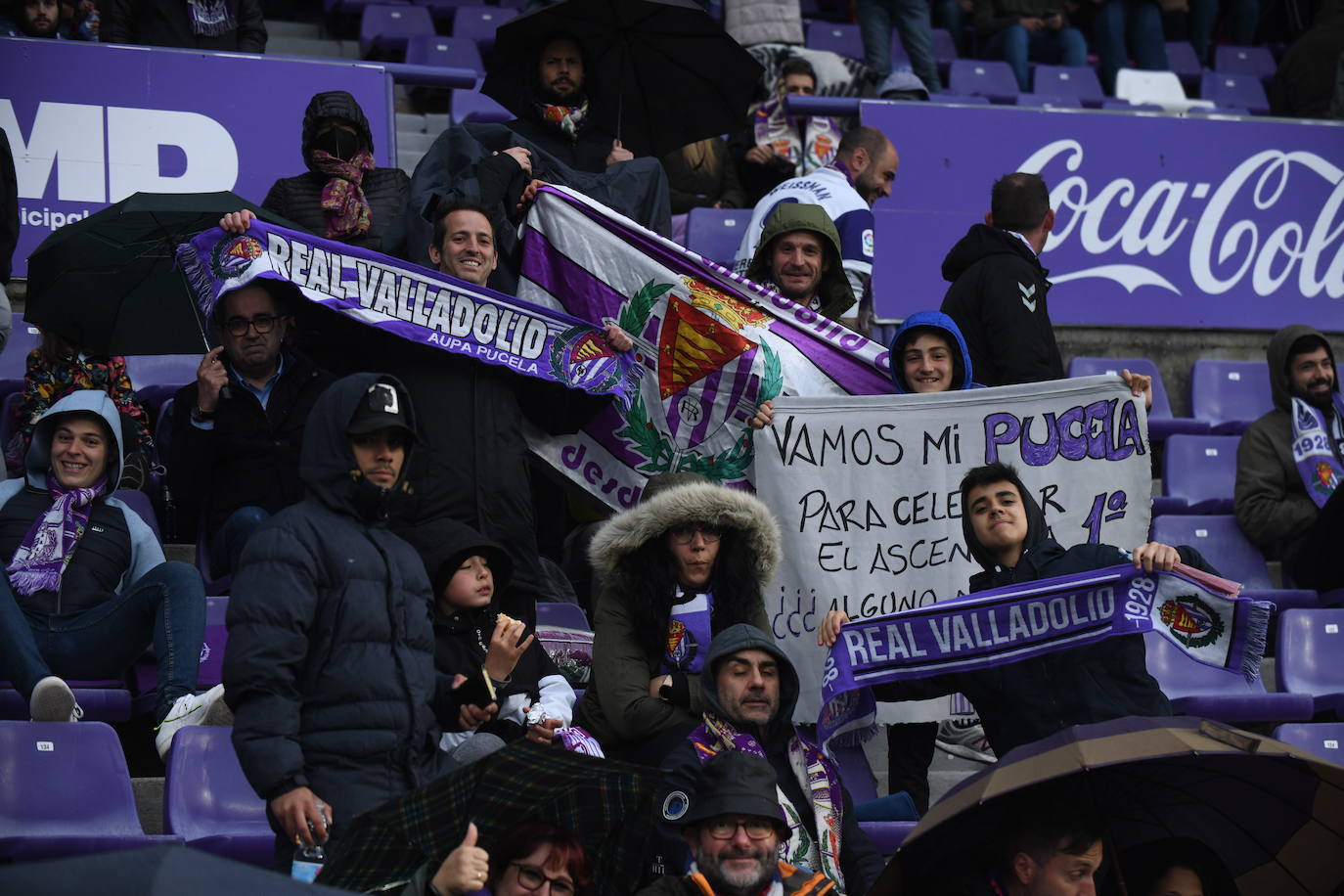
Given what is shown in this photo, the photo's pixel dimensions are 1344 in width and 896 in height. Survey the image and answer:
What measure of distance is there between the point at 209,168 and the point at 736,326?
317 centimetres

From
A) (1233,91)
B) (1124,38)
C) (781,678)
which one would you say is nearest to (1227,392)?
(1233,91)

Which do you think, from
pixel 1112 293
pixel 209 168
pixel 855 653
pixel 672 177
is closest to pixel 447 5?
Answer: pixel 672 177

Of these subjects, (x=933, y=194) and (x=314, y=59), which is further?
(x=933, y=194)

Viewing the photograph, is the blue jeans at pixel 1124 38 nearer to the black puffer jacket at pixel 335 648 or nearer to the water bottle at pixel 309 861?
the black puffer jacket at pixel 335 648

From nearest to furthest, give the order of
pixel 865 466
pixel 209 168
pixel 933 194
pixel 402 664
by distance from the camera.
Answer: pixel 402 664 < pixel 865 466 < pixel 209 168 < pixel 933 194

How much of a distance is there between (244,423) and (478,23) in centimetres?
651

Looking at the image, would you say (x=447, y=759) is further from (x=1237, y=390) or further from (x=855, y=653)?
(x=1237, y=390)

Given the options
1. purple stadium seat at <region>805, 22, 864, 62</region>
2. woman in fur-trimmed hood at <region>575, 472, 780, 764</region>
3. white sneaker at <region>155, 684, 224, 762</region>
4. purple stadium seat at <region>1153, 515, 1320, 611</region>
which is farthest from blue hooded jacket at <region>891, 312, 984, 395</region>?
purple stadium seat at <region>805, 22, 864, 62</region>

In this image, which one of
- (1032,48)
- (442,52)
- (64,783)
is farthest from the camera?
(1032,48)

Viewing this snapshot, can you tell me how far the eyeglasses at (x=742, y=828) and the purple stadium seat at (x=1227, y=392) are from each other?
602 cm

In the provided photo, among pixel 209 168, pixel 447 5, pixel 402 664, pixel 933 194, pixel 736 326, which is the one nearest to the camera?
pixel 402 664

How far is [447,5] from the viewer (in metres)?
13.2

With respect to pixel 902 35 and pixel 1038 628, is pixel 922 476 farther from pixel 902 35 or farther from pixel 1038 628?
pixel 902 35

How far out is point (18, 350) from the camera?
8.88m
